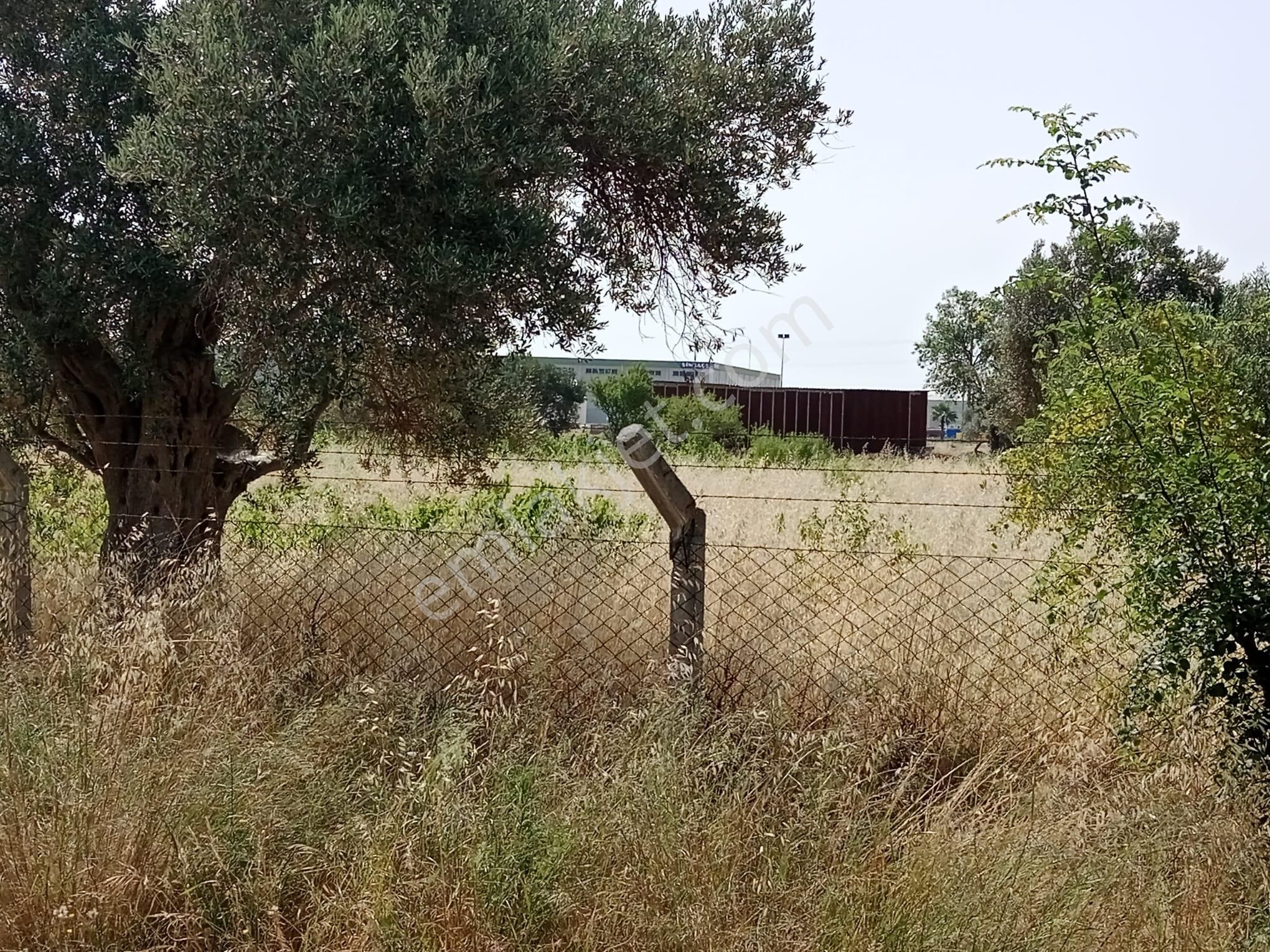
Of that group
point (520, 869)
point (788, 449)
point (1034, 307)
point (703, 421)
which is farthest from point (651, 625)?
point (1034, 307)

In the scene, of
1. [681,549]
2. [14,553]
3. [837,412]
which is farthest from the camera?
[837,412]

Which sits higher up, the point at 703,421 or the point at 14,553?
the point at 703,421

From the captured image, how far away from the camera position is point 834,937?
101 inches

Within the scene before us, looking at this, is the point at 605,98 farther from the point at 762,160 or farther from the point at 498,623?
the point at 498,623

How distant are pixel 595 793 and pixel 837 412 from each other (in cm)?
3236

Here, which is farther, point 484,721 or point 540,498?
point 540,498

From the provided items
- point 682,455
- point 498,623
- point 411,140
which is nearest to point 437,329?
point 411,140

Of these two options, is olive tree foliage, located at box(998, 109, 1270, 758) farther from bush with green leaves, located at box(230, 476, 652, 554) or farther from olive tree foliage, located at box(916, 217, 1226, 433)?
bush with green leaves, located at box(230, 476, 652, 554)

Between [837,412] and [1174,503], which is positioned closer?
[1174,503]

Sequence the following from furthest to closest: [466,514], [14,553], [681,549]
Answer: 1. [466,514]
2. [14,553]
3. [681,549]

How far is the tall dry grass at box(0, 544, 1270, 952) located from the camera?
266 cm

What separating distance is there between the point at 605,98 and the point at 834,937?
3.57 metres

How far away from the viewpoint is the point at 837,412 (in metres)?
34.4

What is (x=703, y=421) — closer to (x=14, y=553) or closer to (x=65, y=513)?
(x=65, y=513)
